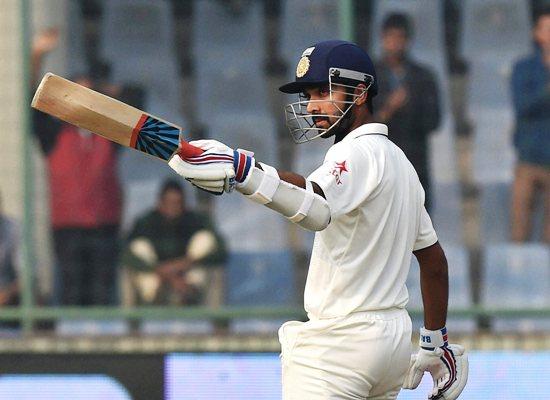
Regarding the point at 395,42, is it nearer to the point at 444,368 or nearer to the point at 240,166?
the point at 444,368

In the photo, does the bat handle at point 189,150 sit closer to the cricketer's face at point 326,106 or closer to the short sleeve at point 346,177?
the short sleeve at point 346,177

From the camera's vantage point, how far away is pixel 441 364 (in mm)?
5027

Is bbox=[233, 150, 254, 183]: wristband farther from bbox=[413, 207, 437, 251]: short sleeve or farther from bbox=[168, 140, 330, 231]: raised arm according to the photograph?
bbox=[413, 207, 437, 251]: short sleeve

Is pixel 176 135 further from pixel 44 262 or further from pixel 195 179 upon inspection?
pixel 44 262

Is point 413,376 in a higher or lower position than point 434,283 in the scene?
lower

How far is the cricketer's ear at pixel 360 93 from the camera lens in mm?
4473

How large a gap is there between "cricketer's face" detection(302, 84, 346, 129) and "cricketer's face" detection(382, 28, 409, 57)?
3412 millimetres

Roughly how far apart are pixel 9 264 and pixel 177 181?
1.05 metres

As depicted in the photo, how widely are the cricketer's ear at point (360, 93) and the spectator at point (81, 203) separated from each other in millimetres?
3607

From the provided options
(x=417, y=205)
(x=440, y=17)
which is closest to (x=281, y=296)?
(x=440, y=17)

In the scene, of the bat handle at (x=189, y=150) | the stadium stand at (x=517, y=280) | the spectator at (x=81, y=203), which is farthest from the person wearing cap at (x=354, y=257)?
the spectator at (x=81, y=203)

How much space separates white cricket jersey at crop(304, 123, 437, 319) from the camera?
430 centimetres

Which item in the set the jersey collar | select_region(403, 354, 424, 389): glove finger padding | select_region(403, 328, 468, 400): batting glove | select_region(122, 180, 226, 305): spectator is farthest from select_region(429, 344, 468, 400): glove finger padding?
select_region(122, 180, 226, 305): spectator

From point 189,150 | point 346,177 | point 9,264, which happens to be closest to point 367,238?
point 346,177
